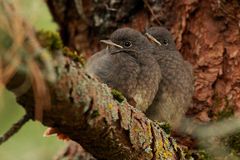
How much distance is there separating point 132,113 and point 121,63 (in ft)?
4.37

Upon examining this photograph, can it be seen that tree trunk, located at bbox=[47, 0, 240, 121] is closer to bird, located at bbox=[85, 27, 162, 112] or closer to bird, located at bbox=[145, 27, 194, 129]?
bird, located at bbox=[145, 27, 194, 129]

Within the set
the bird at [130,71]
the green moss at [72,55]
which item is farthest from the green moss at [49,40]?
the bird at [130,71]

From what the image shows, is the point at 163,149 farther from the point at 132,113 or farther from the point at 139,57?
the point at 139,57

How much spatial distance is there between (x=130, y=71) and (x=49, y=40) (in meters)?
2.29

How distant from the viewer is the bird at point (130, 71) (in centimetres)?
455

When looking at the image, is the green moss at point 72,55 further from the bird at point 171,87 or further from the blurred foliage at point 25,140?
the bird at point 171,87

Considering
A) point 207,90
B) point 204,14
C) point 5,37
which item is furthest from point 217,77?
point 5,37

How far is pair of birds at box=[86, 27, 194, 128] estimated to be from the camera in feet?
15.0

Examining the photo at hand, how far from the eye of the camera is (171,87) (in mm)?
5012

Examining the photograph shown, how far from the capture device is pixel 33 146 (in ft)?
16.8

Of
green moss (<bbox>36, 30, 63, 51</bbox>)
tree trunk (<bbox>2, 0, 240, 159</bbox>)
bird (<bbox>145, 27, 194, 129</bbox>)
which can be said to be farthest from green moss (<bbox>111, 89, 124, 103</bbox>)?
bird (<bbox>145, 27, 194, 129</bbox>)

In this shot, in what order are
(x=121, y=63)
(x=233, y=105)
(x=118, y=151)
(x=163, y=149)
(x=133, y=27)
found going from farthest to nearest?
(x=133, y=27), (x=233, y=105), (x=121, y=63), (x=163, y=149), (x=118, y=151)

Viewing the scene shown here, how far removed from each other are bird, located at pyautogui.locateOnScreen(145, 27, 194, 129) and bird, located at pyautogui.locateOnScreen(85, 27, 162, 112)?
0.16 metres

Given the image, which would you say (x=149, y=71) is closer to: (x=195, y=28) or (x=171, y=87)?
(x=171, y=87)
